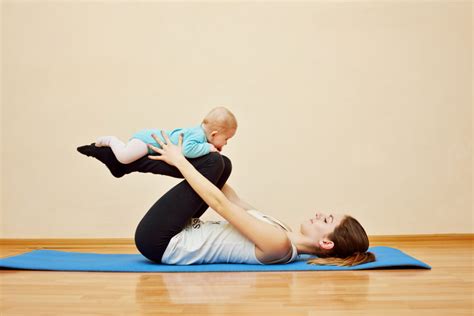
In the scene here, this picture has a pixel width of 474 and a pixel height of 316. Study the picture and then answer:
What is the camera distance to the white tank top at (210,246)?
2861 mm

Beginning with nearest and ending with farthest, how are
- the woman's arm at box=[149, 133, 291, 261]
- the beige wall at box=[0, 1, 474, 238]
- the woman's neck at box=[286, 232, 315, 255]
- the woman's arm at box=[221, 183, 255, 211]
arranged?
the woman's arm at box=[149, 133, 291, 261]
the woman's neck at box=[286, 232, 315, 255]
the woman's arm at box=[221, 183, 255, 211]
the beige wall at box=[0, 1, 474, 238]

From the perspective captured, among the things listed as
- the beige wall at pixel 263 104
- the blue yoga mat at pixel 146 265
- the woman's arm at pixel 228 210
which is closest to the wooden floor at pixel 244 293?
the blue yoga mat at pixel 146 265

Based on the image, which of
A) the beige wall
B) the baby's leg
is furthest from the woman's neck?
the beige wall

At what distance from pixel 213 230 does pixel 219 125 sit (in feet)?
1.79

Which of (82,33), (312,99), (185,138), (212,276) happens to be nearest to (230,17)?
(312,99)

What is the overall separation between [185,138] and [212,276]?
0.71m

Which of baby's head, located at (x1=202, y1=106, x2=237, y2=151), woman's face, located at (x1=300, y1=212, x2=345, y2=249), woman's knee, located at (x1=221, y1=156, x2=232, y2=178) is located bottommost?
woman's face, located at (x1=300, y1=212, x2=345, y2=249)

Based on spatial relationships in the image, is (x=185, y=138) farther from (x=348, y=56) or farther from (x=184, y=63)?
(x=348, y=56)

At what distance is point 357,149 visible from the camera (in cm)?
443

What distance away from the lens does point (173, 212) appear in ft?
9.14

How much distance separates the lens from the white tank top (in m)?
2.86

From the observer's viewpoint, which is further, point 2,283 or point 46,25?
point 46,25

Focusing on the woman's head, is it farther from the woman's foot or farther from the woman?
the woman's foot

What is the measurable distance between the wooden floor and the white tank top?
0.22 metres
